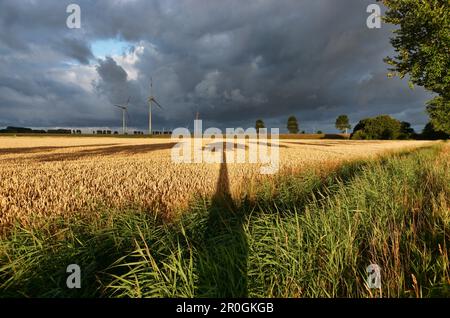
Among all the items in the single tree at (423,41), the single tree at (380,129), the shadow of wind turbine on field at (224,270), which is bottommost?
the shadow of wind turbine on field at (224,270)

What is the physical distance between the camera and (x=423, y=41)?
1205 cm

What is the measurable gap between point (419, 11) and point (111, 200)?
15.3 m

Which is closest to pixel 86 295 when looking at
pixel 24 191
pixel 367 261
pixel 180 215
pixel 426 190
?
pixel 180 215

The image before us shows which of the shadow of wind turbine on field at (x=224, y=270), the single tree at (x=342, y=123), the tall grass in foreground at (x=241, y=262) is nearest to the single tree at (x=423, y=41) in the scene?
the tall grass in foreground at (x=241, y=262)

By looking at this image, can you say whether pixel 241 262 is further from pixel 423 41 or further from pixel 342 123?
pixel 342 123

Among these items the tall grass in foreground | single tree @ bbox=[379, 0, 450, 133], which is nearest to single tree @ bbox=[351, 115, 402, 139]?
single tree @ bbox=[379, 0, 450, 133]

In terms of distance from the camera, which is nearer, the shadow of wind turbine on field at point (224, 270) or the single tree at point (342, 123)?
the shadow of wind turbine on field at point (224, 270)

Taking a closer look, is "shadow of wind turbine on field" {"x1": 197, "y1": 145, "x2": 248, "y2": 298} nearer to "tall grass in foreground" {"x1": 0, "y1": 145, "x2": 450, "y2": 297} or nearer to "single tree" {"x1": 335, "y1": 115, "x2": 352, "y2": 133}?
"tall grass in foreground" {"x1": 0, "y1": 145, "x2": 450, "y2": 297}

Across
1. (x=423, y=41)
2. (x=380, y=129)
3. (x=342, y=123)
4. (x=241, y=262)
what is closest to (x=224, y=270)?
(x=241, y=262)

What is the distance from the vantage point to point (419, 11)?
430 inches

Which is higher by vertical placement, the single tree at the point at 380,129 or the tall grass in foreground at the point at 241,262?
the single tree at the point at 380,129

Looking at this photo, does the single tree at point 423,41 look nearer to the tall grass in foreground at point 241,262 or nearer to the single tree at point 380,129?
the tall grass in foreground at point 241,262

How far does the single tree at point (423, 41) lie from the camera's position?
34.9 feet

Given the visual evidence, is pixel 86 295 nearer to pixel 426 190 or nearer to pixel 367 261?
pixel 367 261
